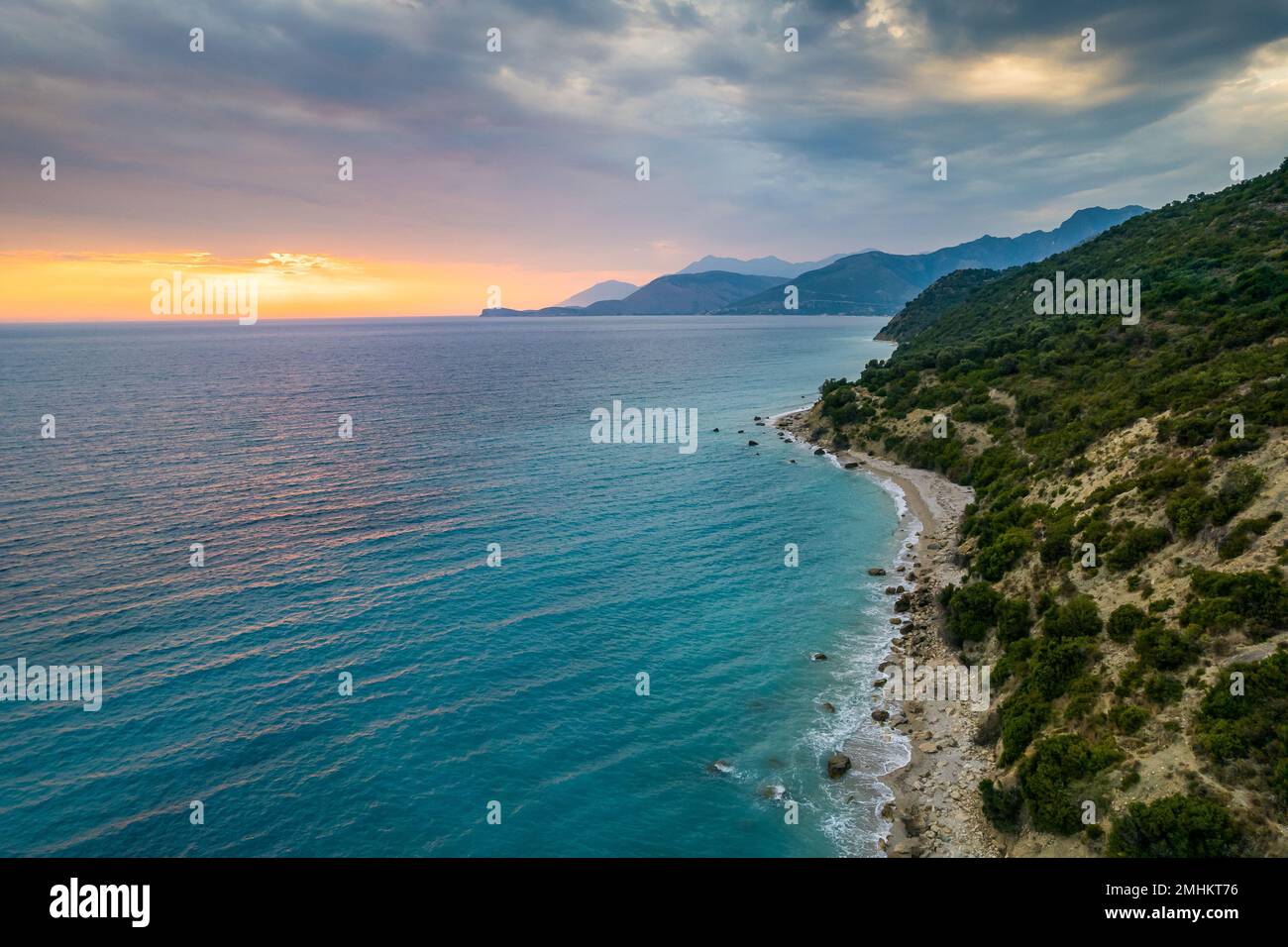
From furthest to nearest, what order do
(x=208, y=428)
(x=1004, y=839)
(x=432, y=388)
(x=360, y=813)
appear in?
(x=432, y=388)
(x=208, y=428)
(x=360, y=813)
(x=1004, y=839)

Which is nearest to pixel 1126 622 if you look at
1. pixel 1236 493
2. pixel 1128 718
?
pixel 1128 718

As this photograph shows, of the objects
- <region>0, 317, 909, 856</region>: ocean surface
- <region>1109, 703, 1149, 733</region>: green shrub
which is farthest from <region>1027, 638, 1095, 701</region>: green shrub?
<region>0, 317, 909, 856</region>: ocean surface

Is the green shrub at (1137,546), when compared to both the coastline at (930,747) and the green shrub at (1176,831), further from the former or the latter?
the green shrub at (1176,831)

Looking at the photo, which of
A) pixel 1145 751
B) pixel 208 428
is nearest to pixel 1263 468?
pixel 1145 751

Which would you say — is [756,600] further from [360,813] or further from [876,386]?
[876,386]

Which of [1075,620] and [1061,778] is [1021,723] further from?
[1075,620]
